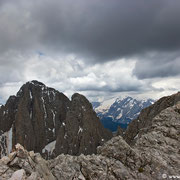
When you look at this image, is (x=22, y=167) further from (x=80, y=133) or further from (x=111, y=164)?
(x=80, y=133)

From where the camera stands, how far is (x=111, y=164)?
19.4 m

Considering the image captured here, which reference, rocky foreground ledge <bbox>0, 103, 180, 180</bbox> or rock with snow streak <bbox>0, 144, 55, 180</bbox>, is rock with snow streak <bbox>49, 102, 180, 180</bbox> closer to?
rocky foreground ledge <bbox>0, 103, 180, 180</bbox>

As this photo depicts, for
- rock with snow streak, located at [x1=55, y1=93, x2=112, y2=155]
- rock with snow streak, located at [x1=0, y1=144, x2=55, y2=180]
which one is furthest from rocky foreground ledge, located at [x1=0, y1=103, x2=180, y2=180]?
rock with snow streak, located at [x1=55, y1=93, x2=112, y2=155]

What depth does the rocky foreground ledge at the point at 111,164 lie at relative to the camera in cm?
1541

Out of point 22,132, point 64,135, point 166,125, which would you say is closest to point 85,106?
point 64,135

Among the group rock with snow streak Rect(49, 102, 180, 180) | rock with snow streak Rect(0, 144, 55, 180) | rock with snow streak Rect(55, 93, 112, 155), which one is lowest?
rock with snow streak Rect(55, 93, 112, 155)

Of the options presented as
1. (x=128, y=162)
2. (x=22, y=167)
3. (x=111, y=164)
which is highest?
(x=22, y=167)

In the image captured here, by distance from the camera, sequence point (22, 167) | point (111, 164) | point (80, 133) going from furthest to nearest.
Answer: point (80, 133) → point (111, 164) → point (22, 167)

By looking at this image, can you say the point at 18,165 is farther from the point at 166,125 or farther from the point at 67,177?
the point at 166,125

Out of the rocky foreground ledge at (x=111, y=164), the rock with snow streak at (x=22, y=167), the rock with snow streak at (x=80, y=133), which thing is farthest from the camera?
the rock with snow streak at (x=80, y=133)

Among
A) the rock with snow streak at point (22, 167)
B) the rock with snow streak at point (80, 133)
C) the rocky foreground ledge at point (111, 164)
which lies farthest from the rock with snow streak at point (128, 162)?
the rock with snow streak at point (80, 133)

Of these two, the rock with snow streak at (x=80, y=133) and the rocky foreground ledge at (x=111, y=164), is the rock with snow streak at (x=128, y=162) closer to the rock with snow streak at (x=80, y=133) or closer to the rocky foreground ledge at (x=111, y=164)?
the rocky foreground ledge at (x=111, y=164)

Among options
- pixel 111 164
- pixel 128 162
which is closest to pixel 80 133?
pixel 111 164

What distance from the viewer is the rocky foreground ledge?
15414 mm
